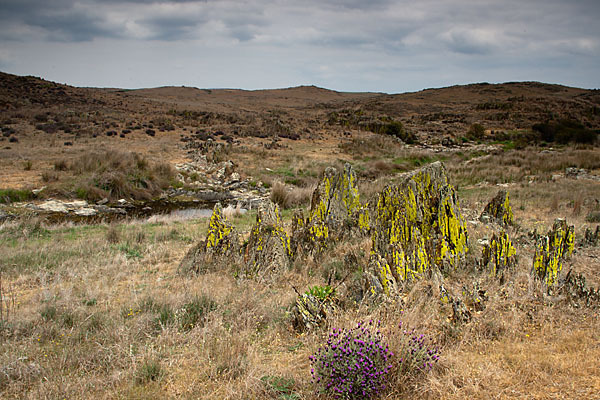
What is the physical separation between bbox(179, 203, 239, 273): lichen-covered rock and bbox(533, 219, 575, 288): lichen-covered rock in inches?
179

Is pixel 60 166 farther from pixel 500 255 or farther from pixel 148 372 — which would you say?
pixel 500 255

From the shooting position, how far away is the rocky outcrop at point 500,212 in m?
8.06

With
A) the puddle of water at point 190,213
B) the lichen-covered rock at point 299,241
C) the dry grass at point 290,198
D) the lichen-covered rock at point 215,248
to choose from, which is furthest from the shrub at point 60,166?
the lichen-covered rock at point 299,241

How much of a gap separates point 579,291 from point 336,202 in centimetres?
449

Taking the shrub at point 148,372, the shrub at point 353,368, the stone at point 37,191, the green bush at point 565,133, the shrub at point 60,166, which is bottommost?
the shrub at point 148,372

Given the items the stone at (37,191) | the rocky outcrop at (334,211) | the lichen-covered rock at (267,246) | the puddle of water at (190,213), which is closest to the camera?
the lichen-covered rock at (267,246)

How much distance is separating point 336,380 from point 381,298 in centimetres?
150

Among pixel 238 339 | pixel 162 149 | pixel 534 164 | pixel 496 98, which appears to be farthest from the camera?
pixel 496 98

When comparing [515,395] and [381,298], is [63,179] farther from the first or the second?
[515,395]

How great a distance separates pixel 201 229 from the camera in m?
Answer: 10.4

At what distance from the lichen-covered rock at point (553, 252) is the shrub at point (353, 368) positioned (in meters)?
2.70

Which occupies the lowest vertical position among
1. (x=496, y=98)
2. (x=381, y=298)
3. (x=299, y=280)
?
(x=299, y=280)

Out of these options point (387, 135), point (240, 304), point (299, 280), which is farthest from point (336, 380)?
point (387, 135)

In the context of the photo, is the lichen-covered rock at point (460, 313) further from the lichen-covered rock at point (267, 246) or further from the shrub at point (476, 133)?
the shrub at point (476, 133)
